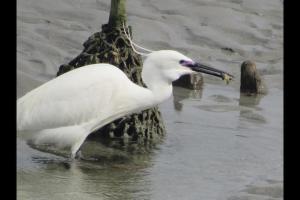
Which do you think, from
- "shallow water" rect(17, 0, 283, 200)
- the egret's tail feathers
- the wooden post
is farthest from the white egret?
the wooden post

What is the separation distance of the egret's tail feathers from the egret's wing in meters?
0.06

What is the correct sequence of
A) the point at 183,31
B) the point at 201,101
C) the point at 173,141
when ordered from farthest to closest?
1. the point at 183,31
2. the point at 201,101
3. the point at 173,141

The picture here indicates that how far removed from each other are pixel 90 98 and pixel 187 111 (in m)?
2.42

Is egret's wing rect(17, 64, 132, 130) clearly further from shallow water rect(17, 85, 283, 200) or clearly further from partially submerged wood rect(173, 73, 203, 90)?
partially submerged wood rect(173, 73, 203, 90)

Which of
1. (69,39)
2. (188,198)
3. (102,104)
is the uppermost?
(69,39)

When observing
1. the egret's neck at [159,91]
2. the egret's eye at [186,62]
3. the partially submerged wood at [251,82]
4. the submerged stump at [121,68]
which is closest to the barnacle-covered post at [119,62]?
the submerged stump at [121,68]

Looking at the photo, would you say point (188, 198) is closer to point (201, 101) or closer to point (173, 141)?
point (173, 141)

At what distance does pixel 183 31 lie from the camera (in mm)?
14211

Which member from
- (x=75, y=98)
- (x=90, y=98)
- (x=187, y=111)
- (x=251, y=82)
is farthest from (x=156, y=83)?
(x=251, y=82)

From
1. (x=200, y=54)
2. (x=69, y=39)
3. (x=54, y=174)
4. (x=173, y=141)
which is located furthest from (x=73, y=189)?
(x=200, y=54)

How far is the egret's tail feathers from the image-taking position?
26.2ft

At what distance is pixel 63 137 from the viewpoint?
8039 millimetres
